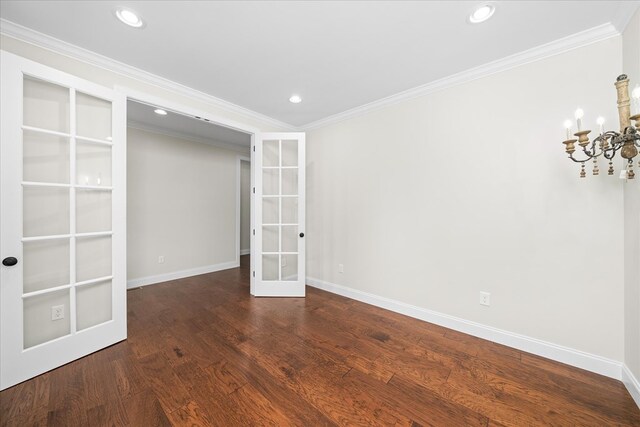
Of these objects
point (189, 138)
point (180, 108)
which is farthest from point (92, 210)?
point (189, 138)

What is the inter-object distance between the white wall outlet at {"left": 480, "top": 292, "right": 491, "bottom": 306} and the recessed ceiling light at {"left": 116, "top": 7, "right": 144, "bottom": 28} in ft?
12.1

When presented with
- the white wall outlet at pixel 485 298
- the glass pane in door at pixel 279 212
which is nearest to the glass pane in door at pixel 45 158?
the glass pane in door at pixel 279 212

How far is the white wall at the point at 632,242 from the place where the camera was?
150cm

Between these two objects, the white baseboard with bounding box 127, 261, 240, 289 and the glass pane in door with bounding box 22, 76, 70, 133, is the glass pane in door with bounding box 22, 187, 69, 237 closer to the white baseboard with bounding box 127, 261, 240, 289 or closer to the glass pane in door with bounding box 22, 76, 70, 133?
the glass pane in door with bounding box 22, 76, 70, 133

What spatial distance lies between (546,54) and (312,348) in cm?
321

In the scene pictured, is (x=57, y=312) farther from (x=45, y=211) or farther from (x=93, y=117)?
(x=93, y=117)

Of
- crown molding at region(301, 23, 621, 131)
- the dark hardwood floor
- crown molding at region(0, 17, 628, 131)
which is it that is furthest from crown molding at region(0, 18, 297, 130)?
the dark hardwood floor

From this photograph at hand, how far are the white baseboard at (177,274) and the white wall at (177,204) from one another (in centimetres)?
5

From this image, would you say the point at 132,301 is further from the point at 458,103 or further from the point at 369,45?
the point at 458,103

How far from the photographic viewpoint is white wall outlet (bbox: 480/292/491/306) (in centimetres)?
220

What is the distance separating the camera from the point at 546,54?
1934mm

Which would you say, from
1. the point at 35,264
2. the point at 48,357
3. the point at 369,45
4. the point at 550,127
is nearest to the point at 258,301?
the point at 48,357

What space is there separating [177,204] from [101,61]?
247 cm

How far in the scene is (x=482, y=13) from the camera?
1.63 m
